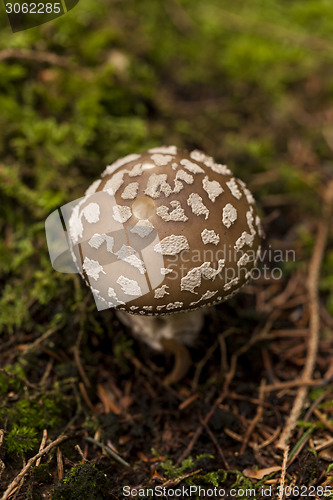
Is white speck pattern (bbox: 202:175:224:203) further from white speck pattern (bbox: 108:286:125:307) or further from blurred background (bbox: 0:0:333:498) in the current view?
blurred background (bbox: 0:0:333:498)

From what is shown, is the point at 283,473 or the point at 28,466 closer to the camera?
the point at 28,466

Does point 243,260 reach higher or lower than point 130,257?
lower

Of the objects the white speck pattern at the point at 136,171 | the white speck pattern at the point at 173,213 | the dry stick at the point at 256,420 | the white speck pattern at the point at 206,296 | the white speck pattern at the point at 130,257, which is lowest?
the dry stick at the point at 256,420

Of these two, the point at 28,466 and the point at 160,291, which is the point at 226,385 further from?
the point at 28,466

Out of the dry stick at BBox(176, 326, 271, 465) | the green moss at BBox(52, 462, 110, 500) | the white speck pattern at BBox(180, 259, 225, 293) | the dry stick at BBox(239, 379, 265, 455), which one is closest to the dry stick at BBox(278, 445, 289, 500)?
the dry stick at BBox(239, 379, 265, 455)

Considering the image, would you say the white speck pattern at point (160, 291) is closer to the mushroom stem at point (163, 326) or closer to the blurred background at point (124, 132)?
the mushroom stem at point (163, 326)

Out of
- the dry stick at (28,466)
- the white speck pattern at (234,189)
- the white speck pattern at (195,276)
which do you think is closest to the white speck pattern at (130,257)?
the white speck pattern at (195,276)

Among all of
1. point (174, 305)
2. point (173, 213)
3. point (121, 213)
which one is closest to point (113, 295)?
point (174, 305)
